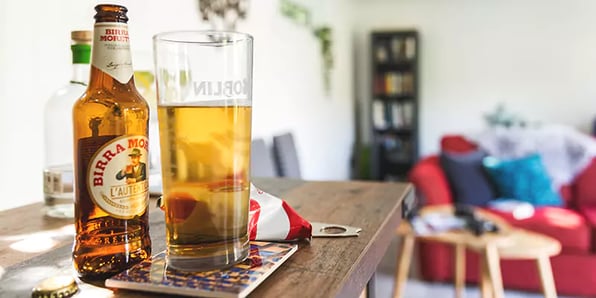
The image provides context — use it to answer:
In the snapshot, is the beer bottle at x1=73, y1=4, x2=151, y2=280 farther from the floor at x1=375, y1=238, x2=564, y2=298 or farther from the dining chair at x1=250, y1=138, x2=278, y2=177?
the floor at x1=375, y1=238, x2=564, y2=298

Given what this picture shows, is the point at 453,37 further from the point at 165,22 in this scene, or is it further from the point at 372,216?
the point at 372,216

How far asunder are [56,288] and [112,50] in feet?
0.81

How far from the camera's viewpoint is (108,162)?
55 centimetres

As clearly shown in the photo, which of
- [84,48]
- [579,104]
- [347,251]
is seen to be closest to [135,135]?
[347,251]

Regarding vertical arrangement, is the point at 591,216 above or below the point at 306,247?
below

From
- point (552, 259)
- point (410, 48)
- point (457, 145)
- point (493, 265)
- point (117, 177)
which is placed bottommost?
point (552, 259)

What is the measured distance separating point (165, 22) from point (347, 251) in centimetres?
155

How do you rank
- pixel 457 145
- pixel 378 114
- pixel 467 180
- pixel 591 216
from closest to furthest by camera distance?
pixel 591 216 < pixel 467 180 < pixel 457 145 < pixel 378 114

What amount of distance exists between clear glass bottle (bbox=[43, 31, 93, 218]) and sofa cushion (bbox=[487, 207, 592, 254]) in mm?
2597

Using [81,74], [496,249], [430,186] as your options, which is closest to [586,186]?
[430,186]

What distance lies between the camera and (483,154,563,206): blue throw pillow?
131 inches

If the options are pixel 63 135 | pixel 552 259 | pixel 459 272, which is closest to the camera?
pixel 63 135

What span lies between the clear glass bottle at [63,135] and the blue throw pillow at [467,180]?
2753 mm

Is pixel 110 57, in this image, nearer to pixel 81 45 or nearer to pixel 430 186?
pixel 81 45
